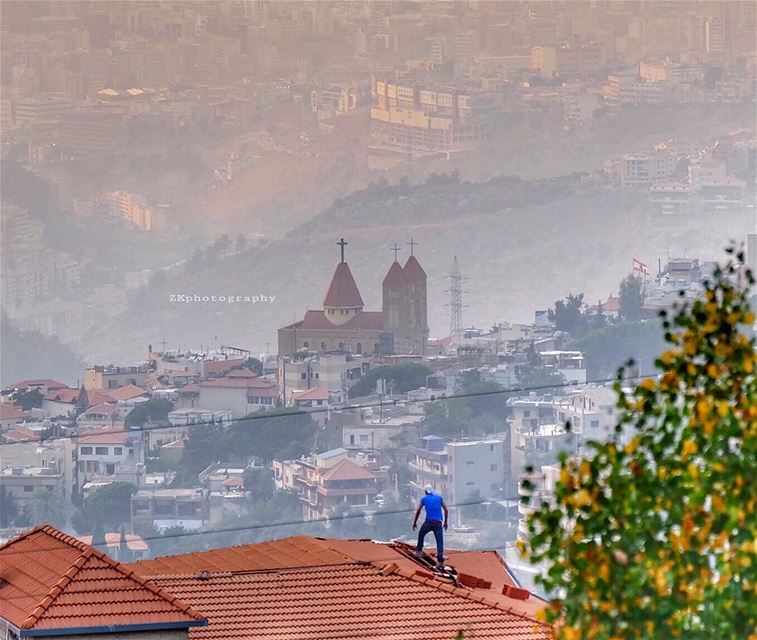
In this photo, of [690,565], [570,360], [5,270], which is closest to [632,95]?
[570,360]

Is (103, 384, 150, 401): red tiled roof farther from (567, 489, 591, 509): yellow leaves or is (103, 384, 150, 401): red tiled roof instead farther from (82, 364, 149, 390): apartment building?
(567, 489, 591, 509): yellow leaves

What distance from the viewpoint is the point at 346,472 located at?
5538 centimetres

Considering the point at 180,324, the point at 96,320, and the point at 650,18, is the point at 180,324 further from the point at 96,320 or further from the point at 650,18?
the point at 650,18

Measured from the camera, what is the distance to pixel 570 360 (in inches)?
2259

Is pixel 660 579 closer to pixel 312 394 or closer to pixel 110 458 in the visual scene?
pixel 110 458

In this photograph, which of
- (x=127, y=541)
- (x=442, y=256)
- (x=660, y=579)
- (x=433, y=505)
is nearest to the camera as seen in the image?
(x=660, y=579)

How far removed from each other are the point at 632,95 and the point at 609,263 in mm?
5010

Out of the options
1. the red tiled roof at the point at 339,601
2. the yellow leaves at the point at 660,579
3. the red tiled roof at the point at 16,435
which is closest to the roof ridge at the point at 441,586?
the red tiled roof at the point at 339,601

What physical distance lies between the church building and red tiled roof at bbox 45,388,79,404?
5.62 meters

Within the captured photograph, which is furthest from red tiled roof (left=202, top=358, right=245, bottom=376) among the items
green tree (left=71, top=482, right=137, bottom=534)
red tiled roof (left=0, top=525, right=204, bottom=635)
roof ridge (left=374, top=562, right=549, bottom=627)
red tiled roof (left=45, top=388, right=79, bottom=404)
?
red tiled roof (left=0, top=525, right=204, bottom=635)

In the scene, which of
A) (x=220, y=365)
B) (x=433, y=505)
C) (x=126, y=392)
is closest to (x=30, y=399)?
(x=126, y=392)

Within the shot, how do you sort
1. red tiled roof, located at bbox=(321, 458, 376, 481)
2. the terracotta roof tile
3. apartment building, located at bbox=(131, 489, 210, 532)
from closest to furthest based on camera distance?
1. the terracotta roof tile
2. apartment building, located at bbox=(131, 489, 210, 532)
3. red tiled roof, located at bbox=(321, 458, 376, 481)

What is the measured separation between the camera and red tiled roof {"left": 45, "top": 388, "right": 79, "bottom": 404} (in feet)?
181

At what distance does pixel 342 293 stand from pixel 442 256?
3.96 meters
